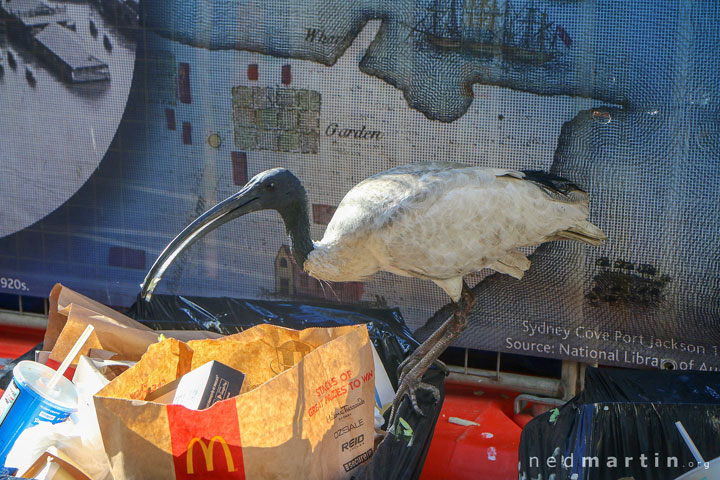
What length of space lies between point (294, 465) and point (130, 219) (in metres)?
1.96

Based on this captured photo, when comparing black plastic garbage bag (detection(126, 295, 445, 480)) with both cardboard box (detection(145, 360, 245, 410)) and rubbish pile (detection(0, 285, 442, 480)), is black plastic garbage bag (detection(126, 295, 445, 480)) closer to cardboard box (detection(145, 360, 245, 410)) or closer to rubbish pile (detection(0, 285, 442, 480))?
rubbish pile (detection(0, 285, 442, 480))

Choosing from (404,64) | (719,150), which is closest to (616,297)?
(719,150)

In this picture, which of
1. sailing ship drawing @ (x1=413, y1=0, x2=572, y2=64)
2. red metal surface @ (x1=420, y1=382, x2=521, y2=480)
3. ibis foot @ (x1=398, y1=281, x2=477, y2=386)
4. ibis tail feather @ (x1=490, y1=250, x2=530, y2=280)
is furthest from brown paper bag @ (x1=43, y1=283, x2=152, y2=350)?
sailing ship drawing @ (x1=413, y1=0, x2=572, y2=64)

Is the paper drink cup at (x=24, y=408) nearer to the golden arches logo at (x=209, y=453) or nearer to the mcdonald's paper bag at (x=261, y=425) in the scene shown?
the mcdonald's paper bag at (x=261, y=425)

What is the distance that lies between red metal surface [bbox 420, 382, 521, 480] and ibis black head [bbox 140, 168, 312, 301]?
0.97m

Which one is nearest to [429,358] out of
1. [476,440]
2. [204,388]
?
[476,440]

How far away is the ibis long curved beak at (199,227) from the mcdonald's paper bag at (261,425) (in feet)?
1.48

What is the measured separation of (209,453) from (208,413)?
0.33 feet

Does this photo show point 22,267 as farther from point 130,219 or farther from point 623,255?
point 623,255

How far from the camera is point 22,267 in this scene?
138 inches

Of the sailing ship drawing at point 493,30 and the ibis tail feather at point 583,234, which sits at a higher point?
the sailing ship drawing at point 493,30

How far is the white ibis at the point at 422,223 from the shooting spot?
7.50 ft

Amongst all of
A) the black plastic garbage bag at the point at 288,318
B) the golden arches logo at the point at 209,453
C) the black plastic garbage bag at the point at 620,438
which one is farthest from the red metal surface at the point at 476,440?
the golden arches logo at the point at 209,453

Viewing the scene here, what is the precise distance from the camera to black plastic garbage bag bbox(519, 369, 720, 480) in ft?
6.90
